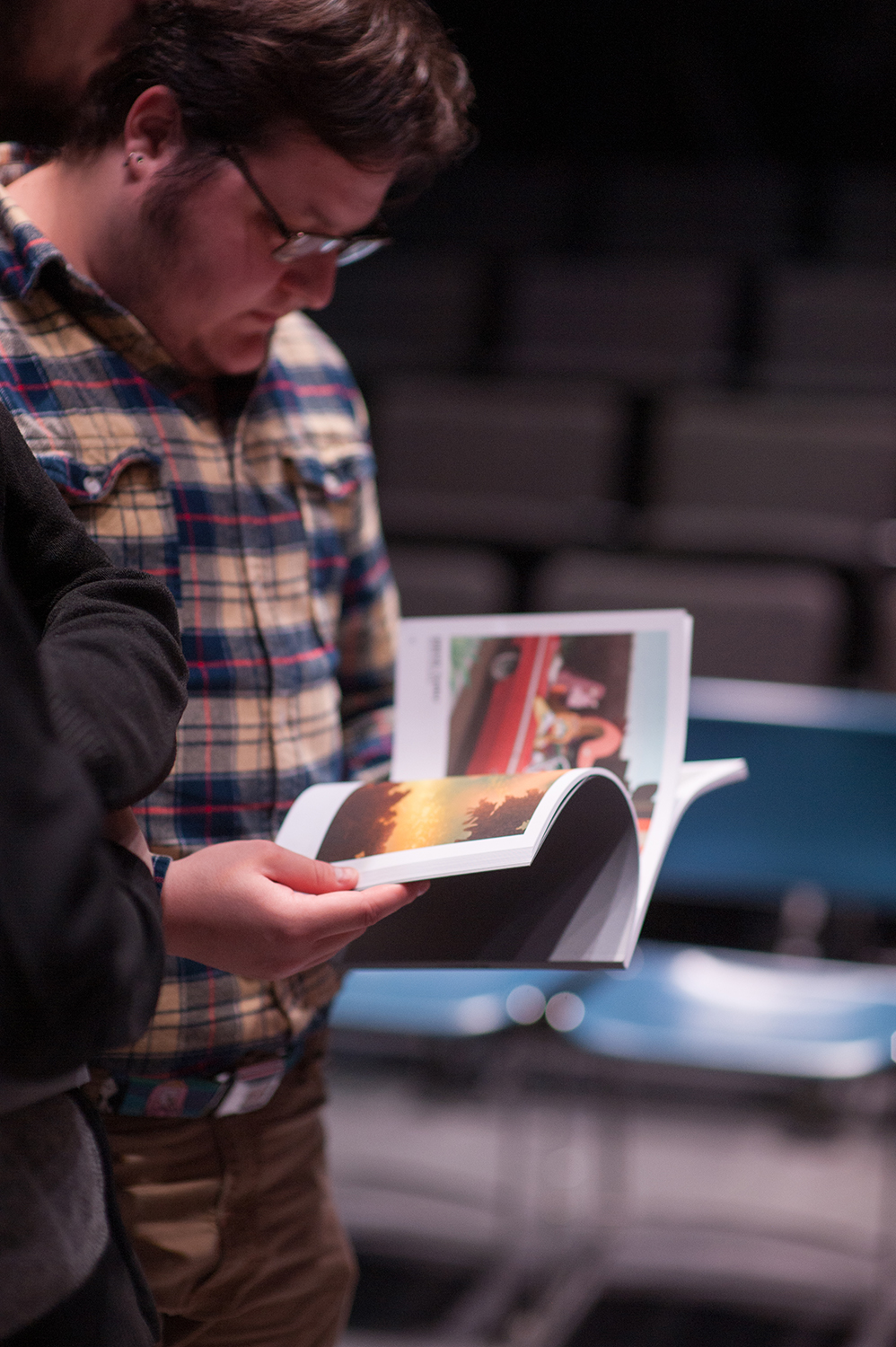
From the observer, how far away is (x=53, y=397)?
3.21ft

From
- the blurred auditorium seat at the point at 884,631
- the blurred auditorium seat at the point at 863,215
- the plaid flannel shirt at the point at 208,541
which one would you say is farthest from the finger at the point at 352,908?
the blurred auditorium seat at the point at 863,215

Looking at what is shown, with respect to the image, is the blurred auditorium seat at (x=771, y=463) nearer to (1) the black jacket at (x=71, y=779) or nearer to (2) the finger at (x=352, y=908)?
(2) the finger at (x=352, y=908)

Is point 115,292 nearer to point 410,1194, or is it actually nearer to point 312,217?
point 312,217

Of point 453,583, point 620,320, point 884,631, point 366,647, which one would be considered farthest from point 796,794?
point 620,320

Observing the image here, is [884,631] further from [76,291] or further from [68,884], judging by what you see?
[68,884]

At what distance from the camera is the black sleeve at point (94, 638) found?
62 cm

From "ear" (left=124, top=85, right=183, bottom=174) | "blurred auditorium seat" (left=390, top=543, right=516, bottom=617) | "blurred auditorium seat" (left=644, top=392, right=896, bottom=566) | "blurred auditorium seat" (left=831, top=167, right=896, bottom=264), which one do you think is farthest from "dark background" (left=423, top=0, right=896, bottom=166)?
"ear" (left=124, top=85, right=183, bottom=174)

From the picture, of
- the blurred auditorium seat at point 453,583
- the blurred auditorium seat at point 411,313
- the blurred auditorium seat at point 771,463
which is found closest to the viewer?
the blurred auditorium seat at point 453,583

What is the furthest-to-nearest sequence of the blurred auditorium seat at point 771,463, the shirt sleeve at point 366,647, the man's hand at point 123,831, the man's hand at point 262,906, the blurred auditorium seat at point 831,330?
the blurred auditorium seat at point 831,330, the blurred auditorium seat at point 771,463, the shirt sleeve at point 366,647, the man's hand at point 262,906, the man's hand at point 123,831

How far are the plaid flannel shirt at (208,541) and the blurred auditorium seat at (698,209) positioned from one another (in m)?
3.89

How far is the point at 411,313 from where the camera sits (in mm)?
4348

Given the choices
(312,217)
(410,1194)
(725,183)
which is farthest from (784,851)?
(725,183)

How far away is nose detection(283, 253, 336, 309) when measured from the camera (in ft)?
3.51

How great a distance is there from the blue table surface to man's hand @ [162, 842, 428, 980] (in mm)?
1529
